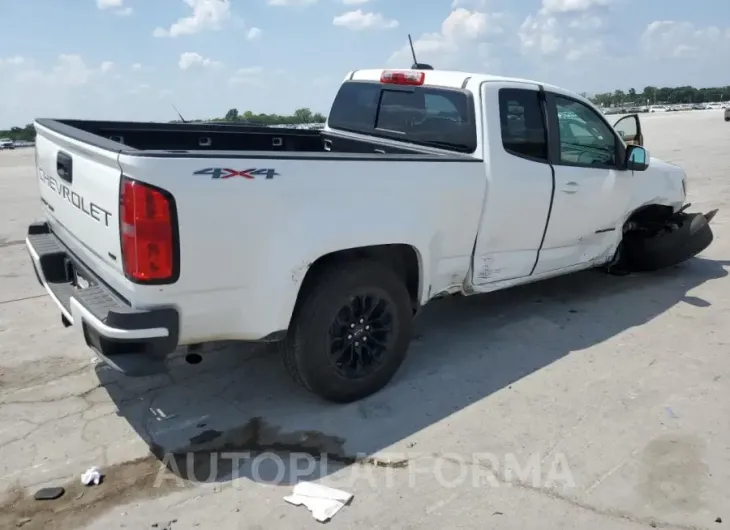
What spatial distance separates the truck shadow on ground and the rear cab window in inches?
60.6

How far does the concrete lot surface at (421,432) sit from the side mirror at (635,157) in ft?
4.24

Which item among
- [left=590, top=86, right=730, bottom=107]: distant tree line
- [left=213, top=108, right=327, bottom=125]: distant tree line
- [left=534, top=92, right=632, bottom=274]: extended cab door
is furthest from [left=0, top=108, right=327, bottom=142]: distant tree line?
[left=590, top=86, right=730, bottom=107]: distant tree line

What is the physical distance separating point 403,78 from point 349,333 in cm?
232

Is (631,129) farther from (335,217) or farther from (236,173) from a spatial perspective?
(236,173)

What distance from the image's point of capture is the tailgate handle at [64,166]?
3659 mm

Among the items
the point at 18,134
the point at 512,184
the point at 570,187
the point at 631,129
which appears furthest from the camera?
the point at 18,134

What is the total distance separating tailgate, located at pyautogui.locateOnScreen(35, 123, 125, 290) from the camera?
316cm

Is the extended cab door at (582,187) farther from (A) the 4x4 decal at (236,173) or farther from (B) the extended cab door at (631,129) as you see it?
(A) the 4x4 decal at (236,173)

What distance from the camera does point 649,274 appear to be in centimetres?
684

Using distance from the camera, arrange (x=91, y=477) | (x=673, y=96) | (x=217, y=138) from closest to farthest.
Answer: (x=91, y=477)
(x=217, y=138)
(x=673, y=96)

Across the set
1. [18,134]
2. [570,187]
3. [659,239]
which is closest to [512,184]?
[570,187]

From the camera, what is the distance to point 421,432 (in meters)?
3.73

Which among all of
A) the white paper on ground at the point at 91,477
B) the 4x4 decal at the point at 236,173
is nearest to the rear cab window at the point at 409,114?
the 4x4 decal at the point at 236,173

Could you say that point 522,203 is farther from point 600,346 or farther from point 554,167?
point 600,346
